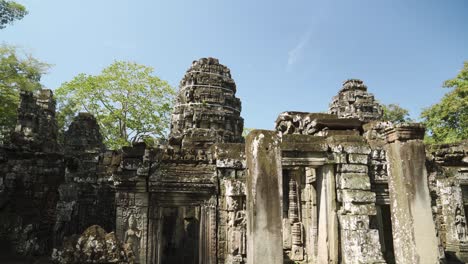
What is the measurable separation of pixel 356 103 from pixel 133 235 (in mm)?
16152

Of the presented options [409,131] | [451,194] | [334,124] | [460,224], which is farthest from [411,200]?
[460,224]

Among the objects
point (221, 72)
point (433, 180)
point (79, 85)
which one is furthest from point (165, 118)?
point (433, 180)

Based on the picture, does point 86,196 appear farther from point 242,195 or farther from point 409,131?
point 409,131

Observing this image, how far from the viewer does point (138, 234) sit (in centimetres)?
779

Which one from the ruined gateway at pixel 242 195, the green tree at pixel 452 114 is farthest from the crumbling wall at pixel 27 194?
the green tree at pixel 452 114

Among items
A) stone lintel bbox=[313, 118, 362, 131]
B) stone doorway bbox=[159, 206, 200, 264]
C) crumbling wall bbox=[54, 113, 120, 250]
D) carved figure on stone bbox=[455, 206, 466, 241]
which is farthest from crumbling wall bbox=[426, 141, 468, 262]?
crumbling wall bbox=[54, 113, 120, 250]

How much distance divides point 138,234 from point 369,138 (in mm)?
6656

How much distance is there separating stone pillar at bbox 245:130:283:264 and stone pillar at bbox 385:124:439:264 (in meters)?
1.98

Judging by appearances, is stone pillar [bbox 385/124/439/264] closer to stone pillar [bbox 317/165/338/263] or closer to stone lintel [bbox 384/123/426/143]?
stone lintel [bbox 384/123/426/143]

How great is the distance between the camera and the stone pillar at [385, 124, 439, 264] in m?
4.97

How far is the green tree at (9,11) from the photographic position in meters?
17.2

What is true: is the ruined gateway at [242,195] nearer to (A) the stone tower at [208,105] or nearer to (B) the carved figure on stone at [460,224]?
(B) the carved figure on stone at [460,224]

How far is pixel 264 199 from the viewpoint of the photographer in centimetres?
480

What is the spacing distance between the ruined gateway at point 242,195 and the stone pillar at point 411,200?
0.02 metres
